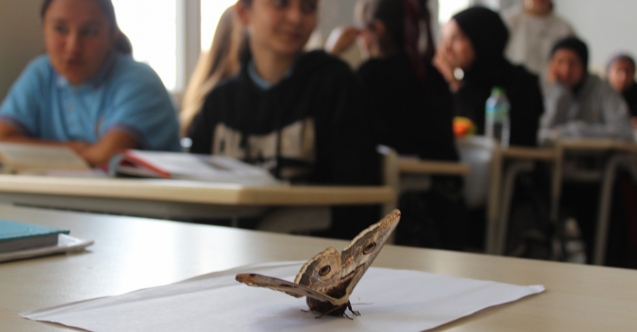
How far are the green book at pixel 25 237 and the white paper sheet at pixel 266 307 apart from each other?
0.61 feet

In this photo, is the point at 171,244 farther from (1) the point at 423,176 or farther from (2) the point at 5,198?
(1) the point at 423,176

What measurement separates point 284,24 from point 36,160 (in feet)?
2.82

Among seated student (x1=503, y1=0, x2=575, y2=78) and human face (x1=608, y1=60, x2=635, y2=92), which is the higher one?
seated student (x1=503, y1=0, x2=575, y2=78)

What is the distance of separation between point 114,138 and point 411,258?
1.71m

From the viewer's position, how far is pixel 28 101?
93.0 inches

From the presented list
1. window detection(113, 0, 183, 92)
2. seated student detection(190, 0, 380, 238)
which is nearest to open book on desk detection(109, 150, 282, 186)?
seated student detection(190, 0, 380, 238)

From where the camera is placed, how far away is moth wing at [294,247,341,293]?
406mm

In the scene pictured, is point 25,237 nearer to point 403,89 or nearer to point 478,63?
point 403,89

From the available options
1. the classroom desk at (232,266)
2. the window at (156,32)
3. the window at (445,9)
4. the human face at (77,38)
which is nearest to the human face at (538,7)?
the window at (445,9)

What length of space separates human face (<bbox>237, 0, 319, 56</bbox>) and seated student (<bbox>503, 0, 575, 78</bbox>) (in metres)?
5.41

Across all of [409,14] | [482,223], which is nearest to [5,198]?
[409,14]

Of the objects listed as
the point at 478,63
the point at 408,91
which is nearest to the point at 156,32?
the point at 478,63

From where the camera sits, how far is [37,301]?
44cm

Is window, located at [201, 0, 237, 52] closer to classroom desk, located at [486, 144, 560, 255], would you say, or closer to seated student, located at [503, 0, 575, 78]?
classroom desk, located at [486, 144, 560, 255]
